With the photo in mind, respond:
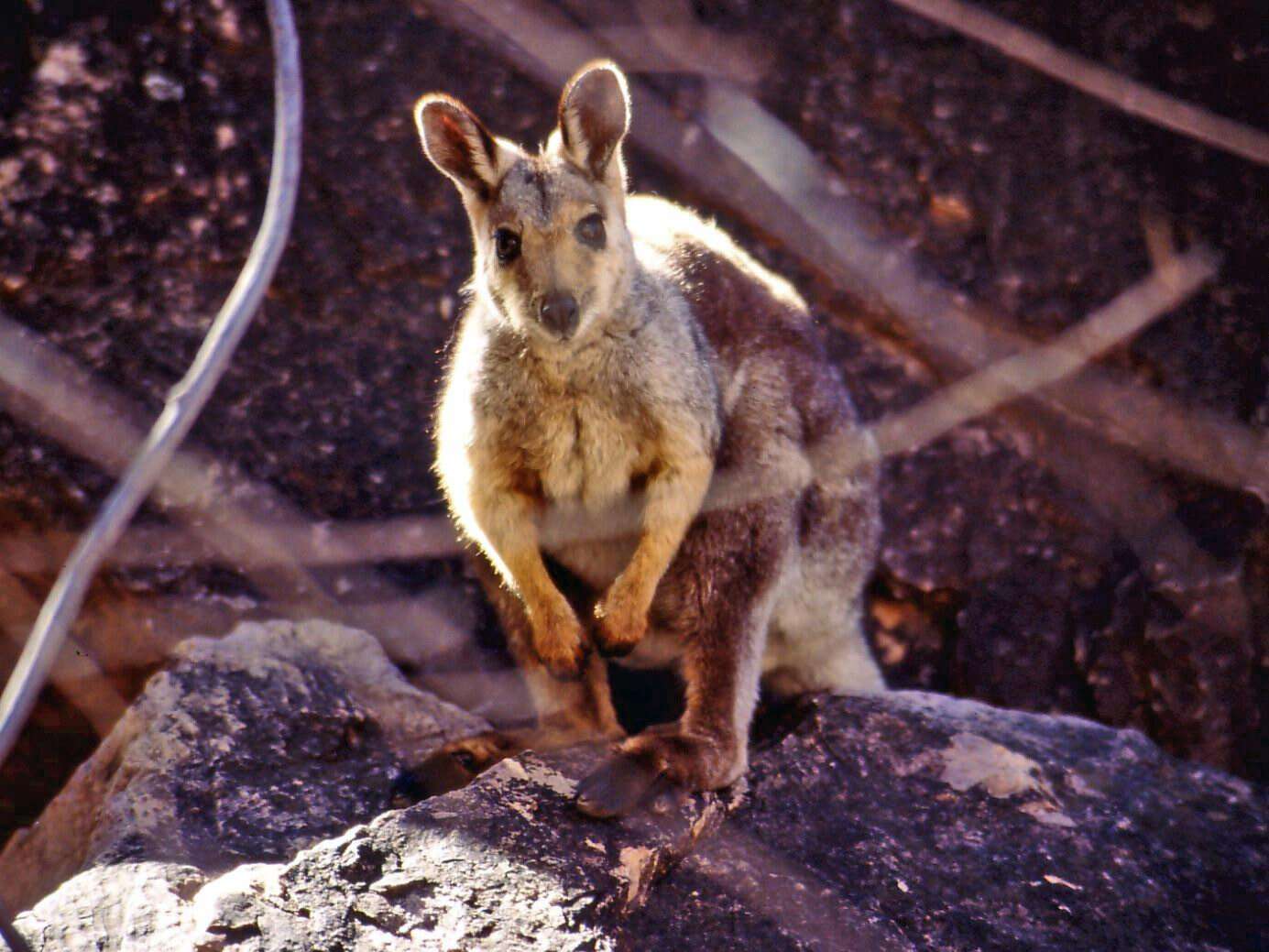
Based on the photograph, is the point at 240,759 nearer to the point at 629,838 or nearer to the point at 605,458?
the point at 629,838

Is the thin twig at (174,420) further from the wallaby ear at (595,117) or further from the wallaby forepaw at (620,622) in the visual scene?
the wallaby forepaw at (620,622)

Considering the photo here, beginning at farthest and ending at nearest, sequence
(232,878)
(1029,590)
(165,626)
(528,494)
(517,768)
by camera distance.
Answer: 1. (1029,590)
2. (165,626)
3. (528,494)
4. (517,768)
5. (232,878)

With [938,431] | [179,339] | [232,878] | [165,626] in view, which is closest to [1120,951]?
[232,878]

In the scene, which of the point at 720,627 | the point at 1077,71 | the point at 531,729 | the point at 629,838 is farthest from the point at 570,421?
the point at 1077,71

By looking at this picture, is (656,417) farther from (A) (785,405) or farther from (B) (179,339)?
(B) (179,339)

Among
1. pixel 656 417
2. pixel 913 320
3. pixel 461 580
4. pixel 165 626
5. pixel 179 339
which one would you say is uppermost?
pixel 913 320

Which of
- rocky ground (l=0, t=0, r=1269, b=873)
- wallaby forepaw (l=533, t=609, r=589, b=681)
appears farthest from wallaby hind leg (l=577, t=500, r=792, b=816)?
rocky ground (l=0, t=0, r=1269, b=873)

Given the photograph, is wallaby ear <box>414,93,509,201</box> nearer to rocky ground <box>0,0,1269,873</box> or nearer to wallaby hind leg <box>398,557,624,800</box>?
wallaby hind leg <box>398,557,624,800</box>
